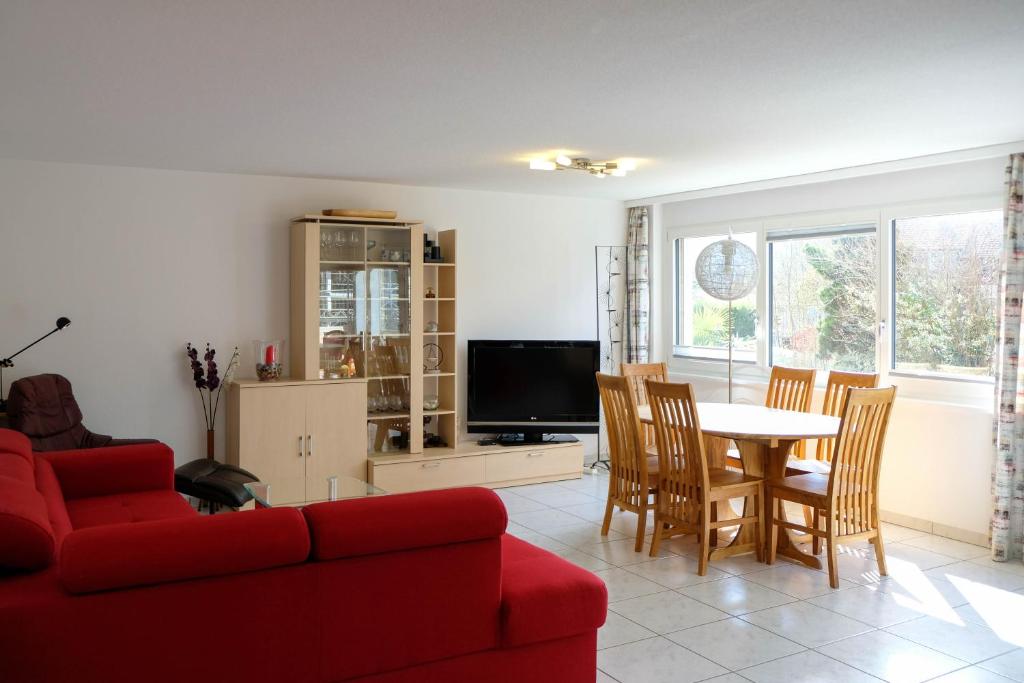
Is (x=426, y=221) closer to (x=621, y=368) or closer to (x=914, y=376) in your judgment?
(x=621, y=368)

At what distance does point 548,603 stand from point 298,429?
11.8ft

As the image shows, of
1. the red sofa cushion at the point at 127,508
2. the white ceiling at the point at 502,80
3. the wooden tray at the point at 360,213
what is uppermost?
the white ceiling at the point at 502,80

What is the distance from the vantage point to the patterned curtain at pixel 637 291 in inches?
308

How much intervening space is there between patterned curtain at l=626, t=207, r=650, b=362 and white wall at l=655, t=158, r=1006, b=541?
182cm

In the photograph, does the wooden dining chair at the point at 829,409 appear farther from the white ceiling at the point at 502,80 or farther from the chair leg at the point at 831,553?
the white ceiling at the point at 502,80

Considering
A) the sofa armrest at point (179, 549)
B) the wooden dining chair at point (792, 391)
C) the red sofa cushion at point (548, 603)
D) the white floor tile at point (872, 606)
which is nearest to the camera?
the sofa armrest at point (179, 549)

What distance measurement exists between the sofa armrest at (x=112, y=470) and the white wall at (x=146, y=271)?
4.78 ft

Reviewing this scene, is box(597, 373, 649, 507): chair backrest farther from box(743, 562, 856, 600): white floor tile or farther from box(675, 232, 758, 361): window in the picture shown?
box(675, 232, 758, 361): window

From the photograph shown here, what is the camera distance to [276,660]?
2.56 m

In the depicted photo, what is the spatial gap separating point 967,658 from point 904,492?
2291 mm

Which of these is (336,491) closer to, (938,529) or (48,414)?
(48,414)

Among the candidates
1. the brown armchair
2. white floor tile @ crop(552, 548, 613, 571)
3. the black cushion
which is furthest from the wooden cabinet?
white floor tile @ crop(552, 548, 613, 571)

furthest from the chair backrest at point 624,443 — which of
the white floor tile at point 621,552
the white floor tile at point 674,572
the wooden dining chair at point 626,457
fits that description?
the white floor tile at point 674,572

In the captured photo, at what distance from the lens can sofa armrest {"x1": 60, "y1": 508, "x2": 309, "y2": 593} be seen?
2309 mm
